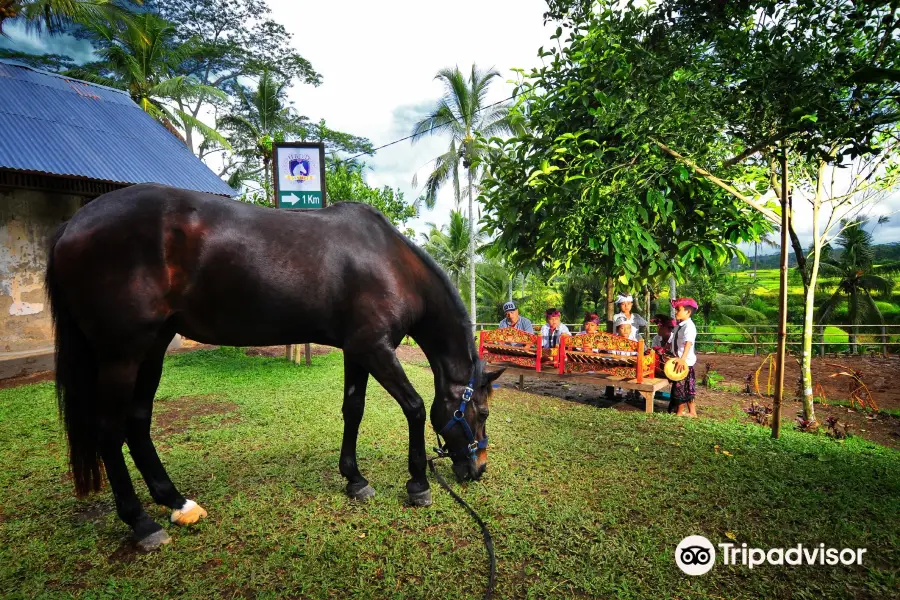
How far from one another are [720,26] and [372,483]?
5.32m

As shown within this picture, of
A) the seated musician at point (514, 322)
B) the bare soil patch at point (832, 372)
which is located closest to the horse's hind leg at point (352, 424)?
the seated musician at point (514, 322)

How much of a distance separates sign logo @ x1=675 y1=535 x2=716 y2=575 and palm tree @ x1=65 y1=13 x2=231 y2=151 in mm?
18727

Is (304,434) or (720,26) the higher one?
(720,26)

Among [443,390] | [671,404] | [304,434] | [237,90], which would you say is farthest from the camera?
[237,90]

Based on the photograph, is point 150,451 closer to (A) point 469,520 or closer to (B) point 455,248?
(A) point 469,520

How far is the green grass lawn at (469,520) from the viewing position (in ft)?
7.78

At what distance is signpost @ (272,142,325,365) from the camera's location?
8.20 m

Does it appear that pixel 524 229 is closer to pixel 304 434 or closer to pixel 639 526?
pixel 304 434

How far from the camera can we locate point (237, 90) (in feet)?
89.2

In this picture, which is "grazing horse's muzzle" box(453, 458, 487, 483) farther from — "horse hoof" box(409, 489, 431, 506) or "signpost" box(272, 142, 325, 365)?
"signpost" box(272, 142, 325, 365)

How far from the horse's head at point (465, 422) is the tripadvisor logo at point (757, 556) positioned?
4.76 feet

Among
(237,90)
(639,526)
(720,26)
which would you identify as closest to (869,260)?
(720,26)

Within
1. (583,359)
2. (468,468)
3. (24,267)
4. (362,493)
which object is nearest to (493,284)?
(583,359)

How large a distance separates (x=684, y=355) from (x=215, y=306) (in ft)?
18.3
